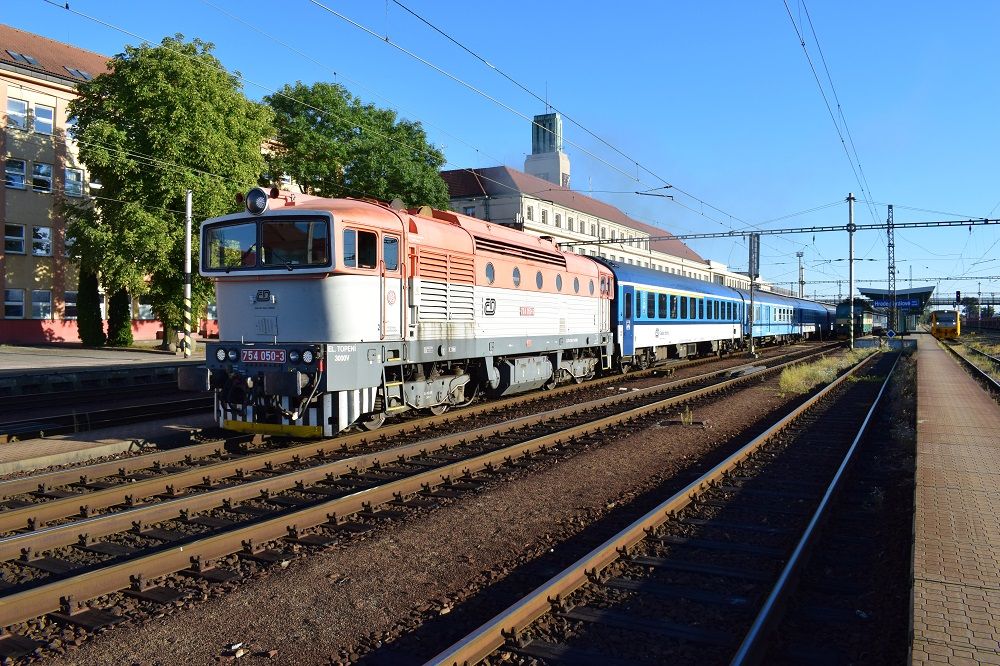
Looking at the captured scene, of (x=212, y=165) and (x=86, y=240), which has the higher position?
(x=212, y=165)

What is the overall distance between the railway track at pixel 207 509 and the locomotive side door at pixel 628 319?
11199 mm

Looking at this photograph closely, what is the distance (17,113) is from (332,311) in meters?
37.9

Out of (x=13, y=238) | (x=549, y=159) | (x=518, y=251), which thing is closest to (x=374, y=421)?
(x=518, y=251)

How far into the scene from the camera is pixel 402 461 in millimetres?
10070

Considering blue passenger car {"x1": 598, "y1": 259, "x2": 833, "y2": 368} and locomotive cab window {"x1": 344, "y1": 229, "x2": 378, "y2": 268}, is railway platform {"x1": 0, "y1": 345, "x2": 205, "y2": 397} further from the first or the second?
blue passenger car {"x1": 598, "y1": 259, "x2": 833, "y2": 368}

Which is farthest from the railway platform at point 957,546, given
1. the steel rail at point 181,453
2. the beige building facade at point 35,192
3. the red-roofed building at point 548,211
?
the red-roofed building at point 548,211

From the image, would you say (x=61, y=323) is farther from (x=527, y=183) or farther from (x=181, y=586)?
(x=527, y=183)

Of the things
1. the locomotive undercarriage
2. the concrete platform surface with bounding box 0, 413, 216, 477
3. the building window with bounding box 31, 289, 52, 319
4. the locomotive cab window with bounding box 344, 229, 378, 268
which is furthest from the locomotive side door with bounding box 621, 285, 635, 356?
the building window with bounding box 31, 289, 52, 319

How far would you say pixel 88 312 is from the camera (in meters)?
38.3

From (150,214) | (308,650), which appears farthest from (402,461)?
(150,214)

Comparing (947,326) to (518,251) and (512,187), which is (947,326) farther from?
(518,251)

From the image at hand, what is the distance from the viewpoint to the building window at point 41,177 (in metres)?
38.8

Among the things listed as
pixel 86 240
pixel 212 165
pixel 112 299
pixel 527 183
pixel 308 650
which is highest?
pixel 527 183

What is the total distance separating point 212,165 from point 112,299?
467 inches
